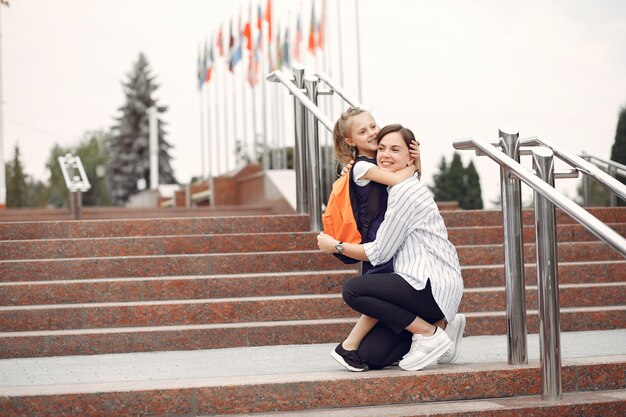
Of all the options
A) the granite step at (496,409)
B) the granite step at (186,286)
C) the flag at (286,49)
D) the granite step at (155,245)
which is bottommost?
the granite step at (496,409)

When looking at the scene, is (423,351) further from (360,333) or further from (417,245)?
(417,245)

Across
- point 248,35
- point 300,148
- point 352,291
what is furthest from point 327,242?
point 248,35

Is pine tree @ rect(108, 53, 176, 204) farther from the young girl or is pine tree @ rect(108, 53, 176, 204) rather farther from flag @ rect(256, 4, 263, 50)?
the young girl

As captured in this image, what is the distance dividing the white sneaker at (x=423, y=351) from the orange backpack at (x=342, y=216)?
1.95 feet

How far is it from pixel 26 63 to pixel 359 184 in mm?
54371

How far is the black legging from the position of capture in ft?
15.1

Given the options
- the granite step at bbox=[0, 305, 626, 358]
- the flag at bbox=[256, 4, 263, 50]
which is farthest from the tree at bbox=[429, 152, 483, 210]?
the granite step at bbox=[0, 305, 626, 358]

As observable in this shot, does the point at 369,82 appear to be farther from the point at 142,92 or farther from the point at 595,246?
the point at 142,92

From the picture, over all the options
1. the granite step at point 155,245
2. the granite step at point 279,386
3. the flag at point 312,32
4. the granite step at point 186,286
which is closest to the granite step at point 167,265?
the granite step at point 186,286

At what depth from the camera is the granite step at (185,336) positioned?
5887 millimetres

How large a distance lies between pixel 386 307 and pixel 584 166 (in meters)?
1.17

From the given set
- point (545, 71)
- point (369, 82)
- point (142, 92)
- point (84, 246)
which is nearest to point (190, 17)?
point (142, 92)

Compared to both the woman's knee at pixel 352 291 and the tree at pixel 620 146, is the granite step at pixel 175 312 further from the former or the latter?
the tree at pixel 620 146

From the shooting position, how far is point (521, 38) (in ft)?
84.2
